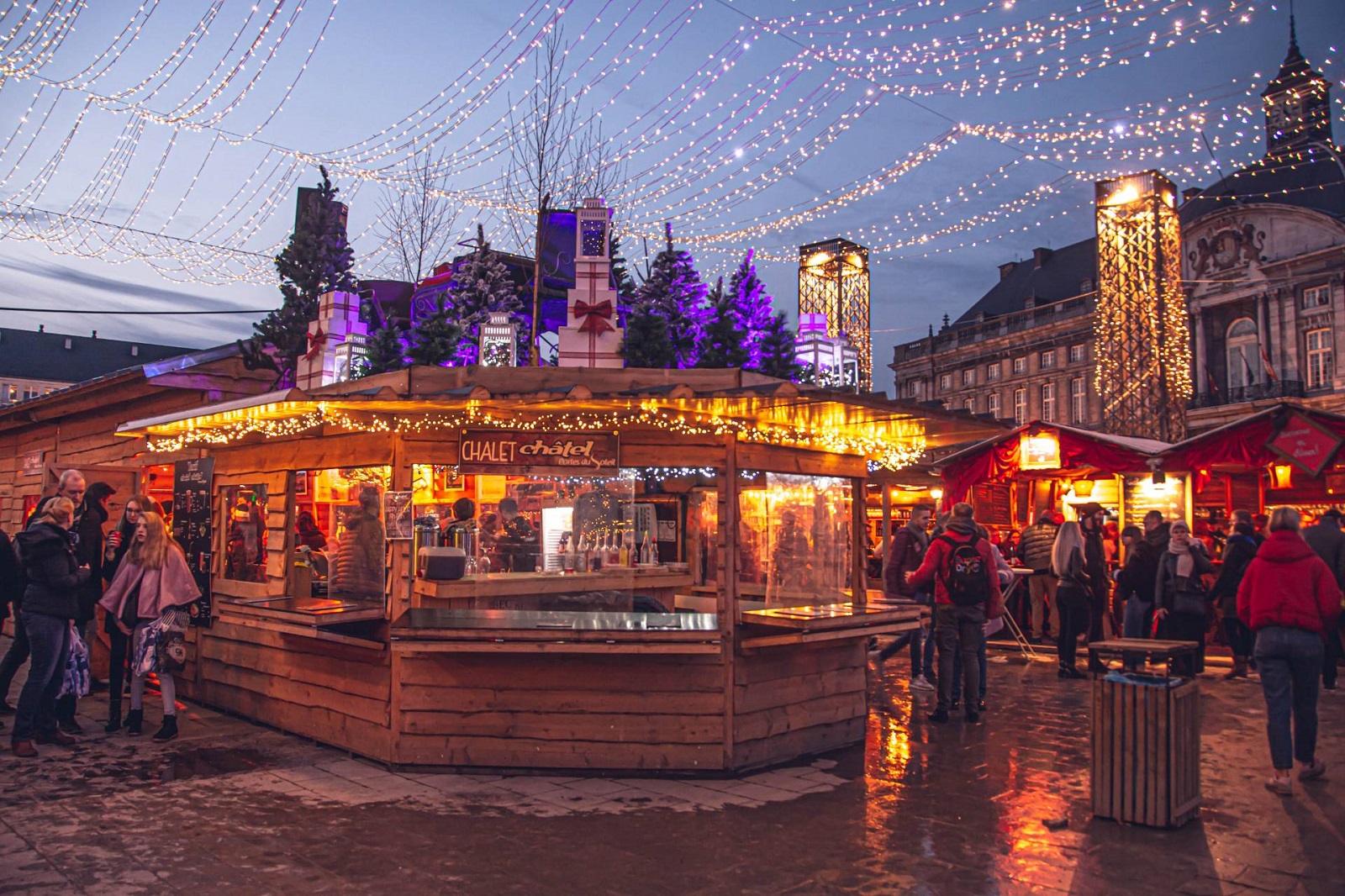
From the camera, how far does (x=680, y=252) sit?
632 inches

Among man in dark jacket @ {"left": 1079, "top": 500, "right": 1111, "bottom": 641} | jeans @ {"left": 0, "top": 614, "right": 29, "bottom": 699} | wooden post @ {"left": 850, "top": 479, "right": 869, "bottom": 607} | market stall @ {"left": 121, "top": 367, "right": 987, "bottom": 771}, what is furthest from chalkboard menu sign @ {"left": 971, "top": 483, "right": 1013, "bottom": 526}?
jeans @ {"left": 0, "top": 614, "right": 29, "bottom": 699}

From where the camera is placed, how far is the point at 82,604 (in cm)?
790

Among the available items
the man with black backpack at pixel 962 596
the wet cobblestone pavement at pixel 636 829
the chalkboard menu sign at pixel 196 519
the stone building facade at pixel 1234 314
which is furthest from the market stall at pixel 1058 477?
the stone building facade at pixel 1234 314

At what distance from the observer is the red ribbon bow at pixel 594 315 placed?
7.26 m

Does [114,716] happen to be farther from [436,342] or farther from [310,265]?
[310,265]

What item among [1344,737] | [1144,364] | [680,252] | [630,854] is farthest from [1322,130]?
[630,854]

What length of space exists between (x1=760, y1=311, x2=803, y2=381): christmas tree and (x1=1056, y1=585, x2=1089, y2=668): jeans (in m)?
5.73

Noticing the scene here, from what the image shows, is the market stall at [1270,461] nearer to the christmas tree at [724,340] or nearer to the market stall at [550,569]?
the christmas tree at [724,340]

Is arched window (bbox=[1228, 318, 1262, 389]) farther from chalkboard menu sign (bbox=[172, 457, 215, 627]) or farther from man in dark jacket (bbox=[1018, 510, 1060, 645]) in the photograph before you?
chalkboard menu sign (bbox=[172, 457, 215, 627])

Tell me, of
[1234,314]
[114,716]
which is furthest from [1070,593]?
[1234,314]

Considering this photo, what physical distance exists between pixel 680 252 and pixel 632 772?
11.0 metres

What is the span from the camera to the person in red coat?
19.6 feet

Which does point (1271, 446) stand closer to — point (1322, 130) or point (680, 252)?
point (680, 252)

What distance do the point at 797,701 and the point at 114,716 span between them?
520cm
